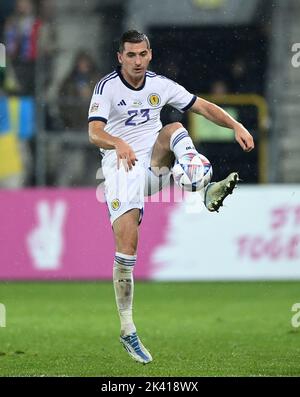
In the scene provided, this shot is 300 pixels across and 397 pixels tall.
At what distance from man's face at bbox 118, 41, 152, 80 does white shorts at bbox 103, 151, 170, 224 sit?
0.68 metres

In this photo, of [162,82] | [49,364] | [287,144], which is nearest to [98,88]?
[162,82]

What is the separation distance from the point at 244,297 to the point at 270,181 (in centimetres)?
236

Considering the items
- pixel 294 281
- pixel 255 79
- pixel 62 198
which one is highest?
pixel 255 79

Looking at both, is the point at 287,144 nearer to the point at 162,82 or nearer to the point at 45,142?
the point at 45,142

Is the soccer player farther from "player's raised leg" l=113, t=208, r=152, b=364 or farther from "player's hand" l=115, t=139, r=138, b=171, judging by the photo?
"player's hand" l=115, t=139, r=138, b=171

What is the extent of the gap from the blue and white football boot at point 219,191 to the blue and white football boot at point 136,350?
113cm

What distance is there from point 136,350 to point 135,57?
2.14m

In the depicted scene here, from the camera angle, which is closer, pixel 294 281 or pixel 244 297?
pixel 244 297

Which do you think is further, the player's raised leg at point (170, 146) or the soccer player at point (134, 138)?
the soccer player at point (134, 138)

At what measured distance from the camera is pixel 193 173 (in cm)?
826

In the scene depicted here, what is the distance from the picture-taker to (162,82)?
9.04 metres

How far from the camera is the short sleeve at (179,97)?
29.7 feet

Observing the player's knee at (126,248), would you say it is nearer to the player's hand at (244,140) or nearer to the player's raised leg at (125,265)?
the player's raised leg at (125,265)

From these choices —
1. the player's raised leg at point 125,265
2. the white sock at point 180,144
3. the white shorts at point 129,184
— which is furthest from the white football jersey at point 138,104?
the player's raised leg at point 125,265
